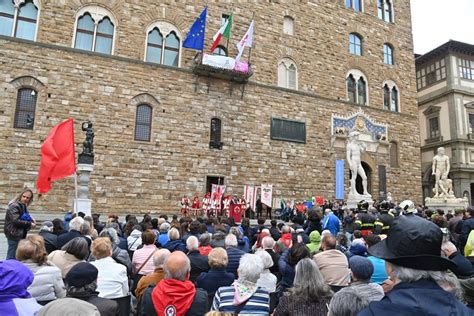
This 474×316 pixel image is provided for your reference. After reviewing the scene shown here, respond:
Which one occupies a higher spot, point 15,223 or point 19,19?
point 19,19

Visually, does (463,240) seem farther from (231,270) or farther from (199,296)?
(199,296)

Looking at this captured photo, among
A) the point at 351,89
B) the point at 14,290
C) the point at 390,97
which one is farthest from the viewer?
the point at 390,97

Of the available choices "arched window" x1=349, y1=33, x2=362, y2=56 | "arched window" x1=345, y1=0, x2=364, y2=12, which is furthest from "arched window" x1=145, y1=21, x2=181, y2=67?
"arched window" x1=345, y1=0, x2=364, y2=12

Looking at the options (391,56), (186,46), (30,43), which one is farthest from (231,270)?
(391,56)

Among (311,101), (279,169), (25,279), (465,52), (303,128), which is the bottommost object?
(25,279)

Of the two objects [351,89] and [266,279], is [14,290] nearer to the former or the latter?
[266,279]

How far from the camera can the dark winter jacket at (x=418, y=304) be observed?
1.28 metres

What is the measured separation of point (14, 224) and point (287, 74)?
54.8ft

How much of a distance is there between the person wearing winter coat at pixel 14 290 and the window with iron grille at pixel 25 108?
1385 cm

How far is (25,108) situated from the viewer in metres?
14.0

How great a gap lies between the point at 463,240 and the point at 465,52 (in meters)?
27.3

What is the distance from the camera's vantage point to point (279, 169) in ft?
59.9

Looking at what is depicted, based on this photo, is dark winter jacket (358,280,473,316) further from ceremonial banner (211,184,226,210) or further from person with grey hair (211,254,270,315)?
ceremonial banner (211,184,226,210)

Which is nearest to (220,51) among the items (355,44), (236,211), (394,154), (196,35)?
(196,35)
